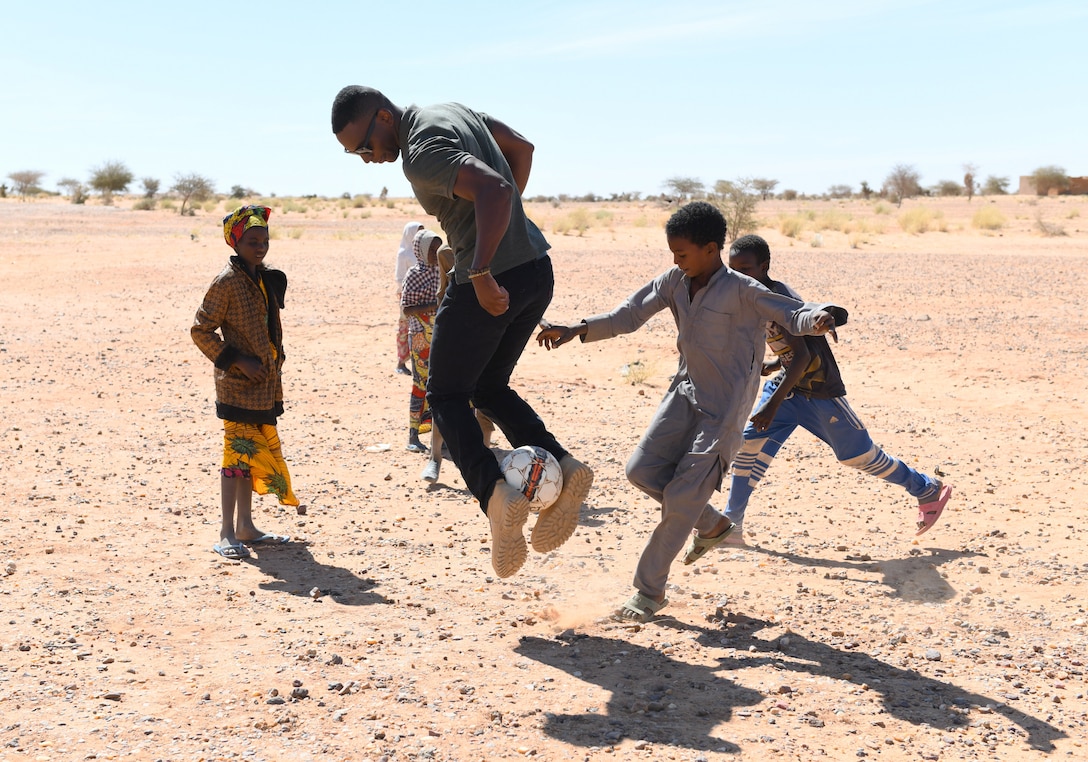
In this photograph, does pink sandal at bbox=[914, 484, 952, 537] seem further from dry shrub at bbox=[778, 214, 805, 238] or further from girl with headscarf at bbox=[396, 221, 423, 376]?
dry shrub at bbox=[778, 214, 805, 238]

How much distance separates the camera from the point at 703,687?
436cm

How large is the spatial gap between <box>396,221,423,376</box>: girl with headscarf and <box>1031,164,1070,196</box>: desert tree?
6557cm

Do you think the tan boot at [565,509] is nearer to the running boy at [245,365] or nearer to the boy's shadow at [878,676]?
the boy's shadow at [878,676]

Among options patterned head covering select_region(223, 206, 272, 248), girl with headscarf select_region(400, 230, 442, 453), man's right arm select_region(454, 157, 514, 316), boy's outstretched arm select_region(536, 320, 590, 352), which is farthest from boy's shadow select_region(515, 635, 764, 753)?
girl with headscarf select_region(400, 230, 442, 453)

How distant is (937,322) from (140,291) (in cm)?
1384

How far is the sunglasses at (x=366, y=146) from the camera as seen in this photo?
4527 millimetres

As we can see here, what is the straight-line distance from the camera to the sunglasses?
453 cm

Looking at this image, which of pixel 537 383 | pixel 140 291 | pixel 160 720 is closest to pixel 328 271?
pixel 140 291

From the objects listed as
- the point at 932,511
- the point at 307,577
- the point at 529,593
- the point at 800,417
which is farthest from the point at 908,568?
the point at 307,577

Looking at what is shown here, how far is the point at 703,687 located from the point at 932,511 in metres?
2.77

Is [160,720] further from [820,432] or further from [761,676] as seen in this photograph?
[820,432]

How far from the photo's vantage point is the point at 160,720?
398 centimetres

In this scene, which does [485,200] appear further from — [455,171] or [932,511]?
[932,511]

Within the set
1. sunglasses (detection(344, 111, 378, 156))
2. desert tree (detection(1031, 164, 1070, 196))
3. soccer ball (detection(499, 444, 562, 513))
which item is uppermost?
desert tree (detection(1031, 164, 1070, 196))
